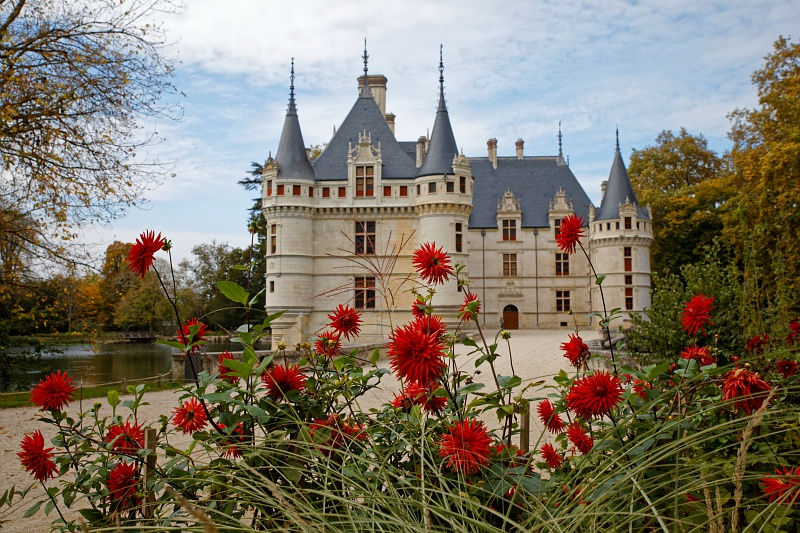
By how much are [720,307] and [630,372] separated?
303 inches

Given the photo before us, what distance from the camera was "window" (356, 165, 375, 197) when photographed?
21.7 m

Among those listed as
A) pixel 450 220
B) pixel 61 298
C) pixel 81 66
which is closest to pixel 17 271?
pixel 61 298

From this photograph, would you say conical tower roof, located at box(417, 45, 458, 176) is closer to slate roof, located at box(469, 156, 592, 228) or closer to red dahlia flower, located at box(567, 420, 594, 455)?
slate roof, located at box(469, 156, 592, 228)

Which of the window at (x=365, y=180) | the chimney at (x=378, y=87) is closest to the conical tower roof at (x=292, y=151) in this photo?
→ the window at (x=365, y=180)

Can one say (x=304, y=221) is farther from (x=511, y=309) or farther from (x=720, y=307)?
(x=720, y=307)

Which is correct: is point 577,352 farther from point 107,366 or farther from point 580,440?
point 107,366

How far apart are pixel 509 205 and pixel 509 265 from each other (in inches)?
125

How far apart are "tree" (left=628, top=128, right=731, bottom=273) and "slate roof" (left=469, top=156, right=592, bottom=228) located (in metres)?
3.25

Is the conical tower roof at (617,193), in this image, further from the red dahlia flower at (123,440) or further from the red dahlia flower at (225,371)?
the red dahlia flower at (123,440)

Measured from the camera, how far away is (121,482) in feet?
6.57

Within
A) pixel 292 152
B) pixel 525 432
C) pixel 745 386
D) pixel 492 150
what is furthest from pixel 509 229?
pixel 745 386

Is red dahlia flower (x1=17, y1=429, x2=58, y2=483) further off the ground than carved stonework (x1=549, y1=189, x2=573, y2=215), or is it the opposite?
carved stonework (x1=549, y1=189, x2=573, y2=215)

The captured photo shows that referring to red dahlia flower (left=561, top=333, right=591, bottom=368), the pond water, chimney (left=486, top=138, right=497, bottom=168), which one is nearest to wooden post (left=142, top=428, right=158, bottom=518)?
red dahlia flower (left=561, top=333, right=591, bottom=368)

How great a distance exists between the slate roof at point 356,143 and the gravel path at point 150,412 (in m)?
7.84
